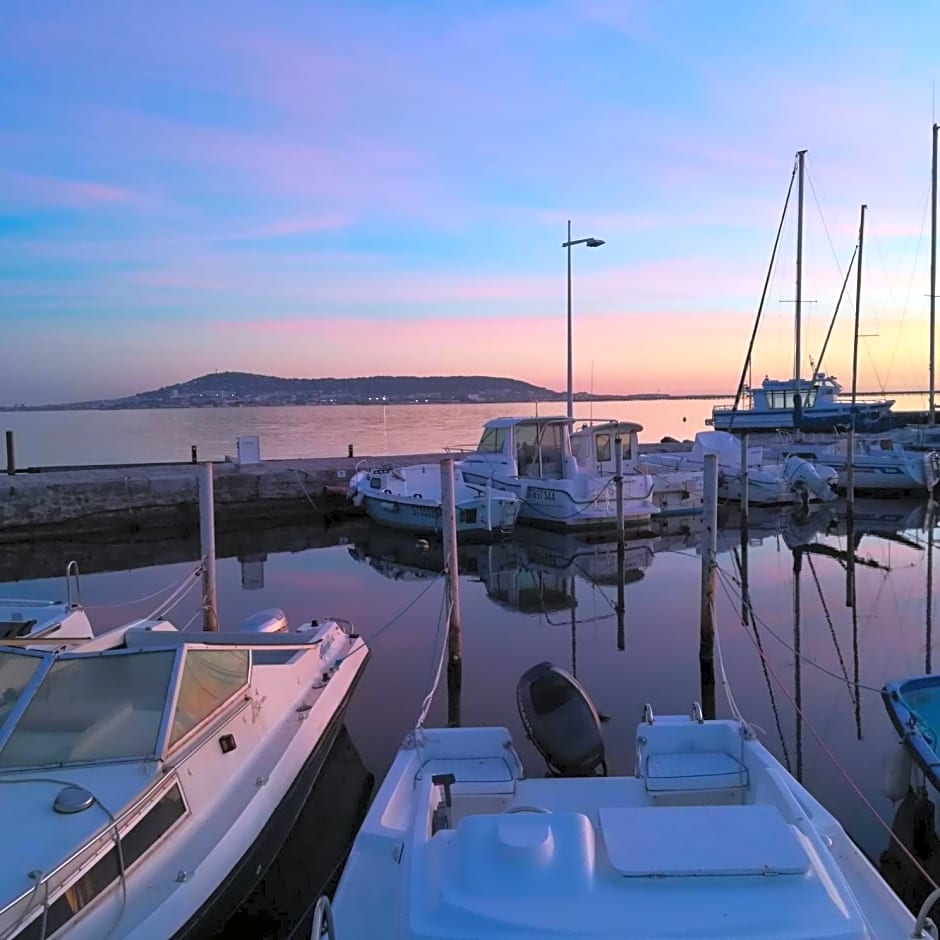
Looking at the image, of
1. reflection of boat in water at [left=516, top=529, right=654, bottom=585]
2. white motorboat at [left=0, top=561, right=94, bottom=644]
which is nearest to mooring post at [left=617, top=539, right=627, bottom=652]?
reflection of boat in water at [left=516, top=529, right=654, bottom=585]

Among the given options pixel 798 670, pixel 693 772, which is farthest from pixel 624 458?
pixel 693 772

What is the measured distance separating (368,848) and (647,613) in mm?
9299

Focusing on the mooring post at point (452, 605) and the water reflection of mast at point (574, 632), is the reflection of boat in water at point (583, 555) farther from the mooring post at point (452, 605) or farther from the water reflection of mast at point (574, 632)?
the mooring post at point (452, 605)

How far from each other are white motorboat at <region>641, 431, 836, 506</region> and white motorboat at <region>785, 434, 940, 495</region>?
1.43m

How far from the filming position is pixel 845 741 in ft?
25.8

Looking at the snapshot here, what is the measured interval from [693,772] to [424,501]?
14316 millimetres

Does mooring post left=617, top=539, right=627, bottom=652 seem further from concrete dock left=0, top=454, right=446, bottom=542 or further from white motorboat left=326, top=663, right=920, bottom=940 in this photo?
concrete dock left=0, top=454, right=446, bottom=542

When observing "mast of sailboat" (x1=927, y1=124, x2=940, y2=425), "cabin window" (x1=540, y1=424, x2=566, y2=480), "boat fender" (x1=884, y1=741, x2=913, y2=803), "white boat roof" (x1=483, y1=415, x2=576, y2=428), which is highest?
"mast of sailboat" (x1=927, y1=124, x2=940, y2=425)

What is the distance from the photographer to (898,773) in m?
6.11

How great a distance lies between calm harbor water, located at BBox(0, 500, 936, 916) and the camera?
812cm

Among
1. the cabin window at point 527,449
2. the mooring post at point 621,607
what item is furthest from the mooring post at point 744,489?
the cabin window at point 527,449

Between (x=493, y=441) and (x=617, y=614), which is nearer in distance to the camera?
(x=617, y=614)

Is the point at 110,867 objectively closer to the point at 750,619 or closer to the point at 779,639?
the point at 779,639

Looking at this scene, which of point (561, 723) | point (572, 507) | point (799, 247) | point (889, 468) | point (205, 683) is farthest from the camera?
point (799, 247)
